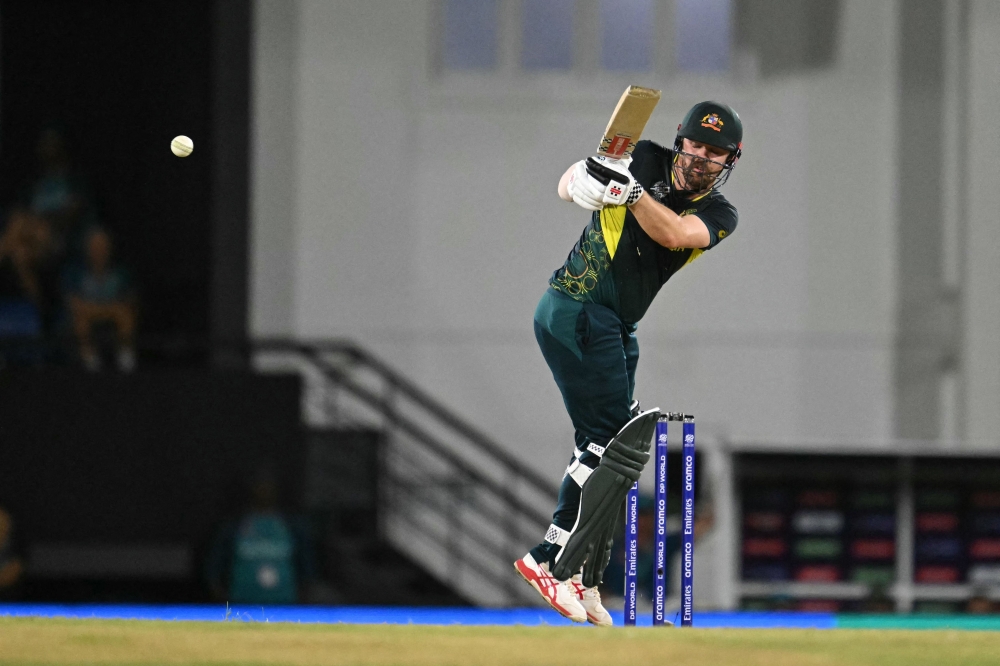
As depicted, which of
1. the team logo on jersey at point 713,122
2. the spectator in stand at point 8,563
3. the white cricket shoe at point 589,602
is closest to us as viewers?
the team logo on jersey at point 713,122

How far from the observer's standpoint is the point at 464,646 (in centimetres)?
429

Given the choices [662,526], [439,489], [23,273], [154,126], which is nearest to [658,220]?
[662,526]

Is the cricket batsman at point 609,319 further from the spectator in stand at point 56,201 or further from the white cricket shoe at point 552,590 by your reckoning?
the spectator in stand at point 56,201

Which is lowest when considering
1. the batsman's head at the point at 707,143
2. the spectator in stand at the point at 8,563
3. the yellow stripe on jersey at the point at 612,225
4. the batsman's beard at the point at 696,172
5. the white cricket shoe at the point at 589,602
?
the spectator in stand at the point at 8,563

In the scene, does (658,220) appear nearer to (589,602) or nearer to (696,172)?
(696,172)

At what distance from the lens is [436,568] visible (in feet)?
37.2

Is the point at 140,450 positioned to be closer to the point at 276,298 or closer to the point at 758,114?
the point at 276,298

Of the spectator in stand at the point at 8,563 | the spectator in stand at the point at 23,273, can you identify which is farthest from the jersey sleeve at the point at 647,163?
the spectator in stand at the point at 23,273

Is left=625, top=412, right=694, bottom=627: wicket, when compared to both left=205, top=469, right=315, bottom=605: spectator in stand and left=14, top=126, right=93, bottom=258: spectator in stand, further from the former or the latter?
left=14, top=126, right=93, bottom=258: spectator in stand

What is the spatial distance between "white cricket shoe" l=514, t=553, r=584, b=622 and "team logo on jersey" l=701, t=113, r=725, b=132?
64.6 inches

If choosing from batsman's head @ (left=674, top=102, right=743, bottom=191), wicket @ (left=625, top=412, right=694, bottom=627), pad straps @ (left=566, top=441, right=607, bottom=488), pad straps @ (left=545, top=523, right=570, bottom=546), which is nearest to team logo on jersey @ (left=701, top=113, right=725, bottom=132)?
batsman's head @ (left=674, top=102, right=743, bottom=191)

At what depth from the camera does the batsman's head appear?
4.71m

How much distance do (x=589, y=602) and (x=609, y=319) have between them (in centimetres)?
104

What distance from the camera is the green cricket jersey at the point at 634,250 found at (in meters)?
4.77
